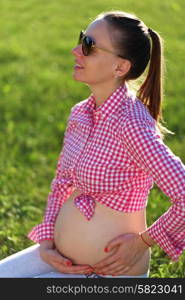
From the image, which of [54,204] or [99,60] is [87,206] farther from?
[99,60]

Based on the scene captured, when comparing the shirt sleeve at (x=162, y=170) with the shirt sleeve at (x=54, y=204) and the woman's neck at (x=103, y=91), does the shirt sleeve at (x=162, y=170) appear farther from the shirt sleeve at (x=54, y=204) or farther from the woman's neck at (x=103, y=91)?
the shirt sleeve at (x=54, y=204)

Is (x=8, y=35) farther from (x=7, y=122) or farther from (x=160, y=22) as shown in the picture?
(x=7, y=122)

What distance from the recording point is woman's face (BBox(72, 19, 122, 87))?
3.00 meters

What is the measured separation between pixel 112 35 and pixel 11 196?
9.42 ft

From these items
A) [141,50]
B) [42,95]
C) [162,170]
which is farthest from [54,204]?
[42,95]

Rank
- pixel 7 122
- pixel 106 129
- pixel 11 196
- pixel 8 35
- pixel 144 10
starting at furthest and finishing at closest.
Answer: pixel 144 10, pixel 8 35, pixel 7 122, pixel 11 196, pixel 106 129

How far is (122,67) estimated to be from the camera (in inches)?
119

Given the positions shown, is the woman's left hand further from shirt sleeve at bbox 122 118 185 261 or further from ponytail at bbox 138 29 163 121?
ponytail at bbox 138 29 163 121

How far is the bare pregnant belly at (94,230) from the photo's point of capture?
2.96 meters

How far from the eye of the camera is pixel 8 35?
1127cm

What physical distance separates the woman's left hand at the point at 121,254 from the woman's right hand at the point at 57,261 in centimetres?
7

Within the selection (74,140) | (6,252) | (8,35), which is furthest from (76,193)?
(8,35)

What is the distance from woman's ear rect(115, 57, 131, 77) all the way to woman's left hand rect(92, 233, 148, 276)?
80cm

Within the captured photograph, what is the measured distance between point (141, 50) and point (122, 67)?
4.9 inches
